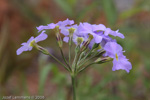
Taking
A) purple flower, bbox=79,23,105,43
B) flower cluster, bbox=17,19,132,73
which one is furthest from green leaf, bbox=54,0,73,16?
purple flower, bbox=79,23,105,43

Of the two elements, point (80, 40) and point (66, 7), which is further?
point (66, 7)

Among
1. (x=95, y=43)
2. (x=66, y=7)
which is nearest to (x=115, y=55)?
(x=95, y=43)

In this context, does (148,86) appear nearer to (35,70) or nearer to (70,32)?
(70,32)

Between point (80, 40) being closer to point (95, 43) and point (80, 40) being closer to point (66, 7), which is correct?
point (95, 43)

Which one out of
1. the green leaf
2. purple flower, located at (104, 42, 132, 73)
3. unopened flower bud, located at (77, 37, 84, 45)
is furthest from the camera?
the green leaf

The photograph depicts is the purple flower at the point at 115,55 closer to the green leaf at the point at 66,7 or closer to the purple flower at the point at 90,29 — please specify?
the purple flower at the point at 90,29

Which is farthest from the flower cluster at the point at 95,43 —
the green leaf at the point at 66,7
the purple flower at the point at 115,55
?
the green leaf at the point at 66,7

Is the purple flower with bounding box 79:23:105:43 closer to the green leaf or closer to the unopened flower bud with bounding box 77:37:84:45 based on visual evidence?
the unopened flower bud with bounding box 77:37:84:45

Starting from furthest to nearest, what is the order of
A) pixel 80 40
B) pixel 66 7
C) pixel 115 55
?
pixel 66 7
pixel 80 40
pixel 115 55

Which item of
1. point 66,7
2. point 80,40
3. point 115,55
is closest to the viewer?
point 115,55

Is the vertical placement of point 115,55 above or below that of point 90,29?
below

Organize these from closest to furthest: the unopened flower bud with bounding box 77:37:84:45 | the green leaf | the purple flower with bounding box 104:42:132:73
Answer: the purple flower with bounding box 104:42:132:73
the unopened flower bud with bounding box 77:37:84:45
the green leaf
